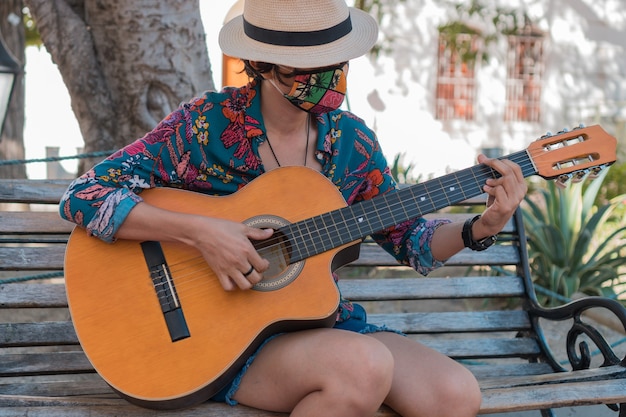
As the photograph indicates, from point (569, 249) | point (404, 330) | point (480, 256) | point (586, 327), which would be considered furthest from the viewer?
point (569, 249)

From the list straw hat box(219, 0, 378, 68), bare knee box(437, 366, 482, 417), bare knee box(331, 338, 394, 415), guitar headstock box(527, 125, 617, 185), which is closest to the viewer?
bare knee box(331, 338, 394, 415)

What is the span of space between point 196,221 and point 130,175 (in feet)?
0.92

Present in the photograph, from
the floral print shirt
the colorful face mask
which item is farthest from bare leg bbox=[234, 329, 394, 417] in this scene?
the colorful face mask

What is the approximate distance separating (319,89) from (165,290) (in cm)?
77

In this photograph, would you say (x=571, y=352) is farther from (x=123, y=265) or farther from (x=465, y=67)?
(x=465, y=67)

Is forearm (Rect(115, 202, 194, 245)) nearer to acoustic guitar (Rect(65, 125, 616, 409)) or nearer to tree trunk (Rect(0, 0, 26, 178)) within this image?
acoustic guitar (Rect(65, 125, 616, 409))

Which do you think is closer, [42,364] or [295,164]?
[295,164]

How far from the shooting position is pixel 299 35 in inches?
94.9

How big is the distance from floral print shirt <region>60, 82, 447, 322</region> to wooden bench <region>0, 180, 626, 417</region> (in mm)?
510

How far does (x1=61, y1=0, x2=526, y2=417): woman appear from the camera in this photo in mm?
2205

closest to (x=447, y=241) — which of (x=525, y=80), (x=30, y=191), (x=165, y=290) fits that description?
(x=165, y=290)

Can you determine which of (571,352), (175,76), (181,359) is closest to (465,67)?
(175,76)

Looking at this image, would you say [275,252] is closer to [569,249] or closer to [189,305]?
[189,305]

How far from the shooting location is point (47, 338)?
116 inches
